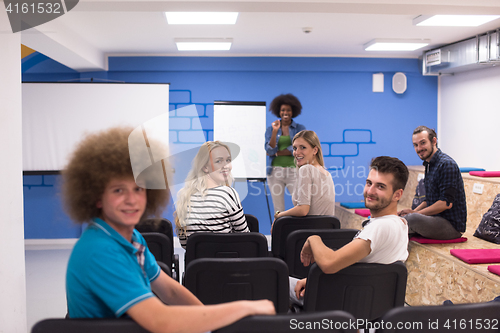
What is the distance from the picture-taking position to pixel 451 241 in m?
3.08

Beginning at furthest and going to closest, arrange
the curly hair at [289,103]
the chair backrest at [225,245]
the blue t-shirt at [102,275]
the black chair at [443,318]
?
the curly hair at [289,103] → the chair backrest at [225,245] → the black chair at [443,318] → the blue t-shirt at [102,275]

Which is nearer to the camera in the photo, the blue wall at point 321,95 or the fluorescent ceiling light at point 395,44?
the fluorescent ceiling light at point 395,44

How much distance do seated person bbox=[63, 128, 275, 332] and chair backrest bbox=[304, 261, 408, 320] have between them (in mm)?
658

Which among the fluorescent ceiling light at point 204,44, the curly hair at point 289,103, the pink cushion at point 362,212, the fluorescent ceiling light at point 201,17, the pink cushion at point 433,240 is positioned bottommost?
the pink cushion at point 433,240

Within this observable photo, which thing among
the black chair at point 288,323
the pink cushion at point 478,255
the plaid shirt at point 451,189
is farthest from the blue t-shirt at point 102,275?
the plaid shirt at point 451,189

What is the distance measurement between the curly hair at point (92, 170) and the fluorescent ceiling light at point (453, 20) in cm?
342

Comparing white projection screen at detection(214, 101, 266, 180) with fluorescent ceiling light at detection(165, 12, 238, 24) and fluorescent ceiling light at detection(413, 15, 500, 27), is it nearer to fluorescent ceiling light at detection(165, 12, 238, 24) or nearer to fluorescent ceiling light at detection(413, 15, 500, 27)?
fluorescent ceiling light at detection(165, 12, 238, 24)

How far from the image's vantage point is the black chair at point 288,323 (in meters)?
0.91

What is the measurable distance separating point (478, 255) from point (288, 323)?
2.25 metres

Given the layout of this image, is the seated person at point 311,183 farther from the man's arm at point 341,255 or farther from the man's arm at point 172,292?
the man's arm at point 172,292

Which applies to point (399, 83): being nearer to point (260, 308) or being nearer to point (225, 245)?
point (225, 245)

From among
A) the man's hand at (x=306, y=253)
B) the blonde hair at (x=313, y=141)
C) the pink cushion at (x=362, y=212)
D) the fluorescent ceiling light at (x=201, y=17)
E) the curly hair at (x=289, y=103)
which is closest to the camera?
the man's hand at (x=306, y=253)

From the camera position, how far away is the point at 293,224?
2623mm

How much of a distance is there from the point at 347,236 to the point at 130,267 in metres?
1.49
